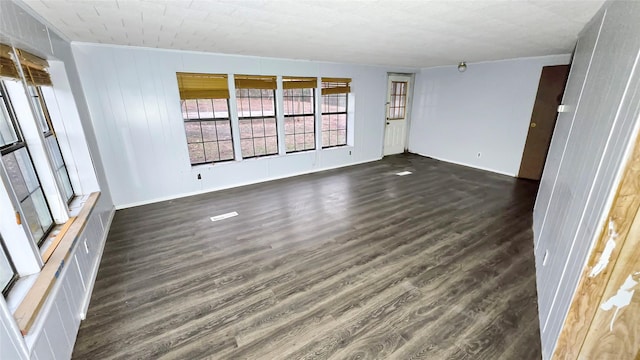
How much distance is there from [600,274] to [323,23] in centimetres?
270

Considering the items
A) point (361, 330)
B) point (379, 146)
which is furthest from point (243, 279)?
point (379, 146)

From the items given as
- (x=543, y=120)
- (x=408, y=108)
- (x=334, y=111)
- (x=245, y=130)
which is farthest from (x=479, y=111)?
(x=245, y=130)

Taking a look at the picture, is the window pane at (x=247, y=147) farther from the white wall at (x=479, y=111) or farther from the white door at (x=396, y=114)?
the white wall at (x=479, y=111)

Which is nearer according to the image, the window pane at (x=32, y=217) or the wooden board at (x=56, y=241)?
the wooden board at (x=56, y=241)

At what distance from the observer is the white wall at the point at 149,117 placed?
364 centimetres

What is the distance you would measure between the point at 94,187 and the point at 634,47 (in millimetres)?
4790

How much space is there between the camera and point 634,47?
129 centimetres

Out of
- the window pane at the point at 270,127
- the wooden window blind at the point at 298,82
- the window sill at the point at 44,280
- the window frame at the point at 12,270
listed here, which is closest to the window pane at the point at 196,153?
→ the window pane at the point at 270,127

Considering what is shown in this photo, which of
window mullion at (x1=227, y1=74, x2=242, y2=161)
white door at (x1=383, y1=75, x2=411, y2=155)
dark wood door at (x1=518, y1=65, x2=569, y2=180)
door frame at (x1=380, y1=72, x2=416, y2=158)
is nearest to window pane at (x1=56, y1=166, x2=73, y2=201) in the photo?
window mullion at (x1=227, y1=74, x2=242, y2=161)

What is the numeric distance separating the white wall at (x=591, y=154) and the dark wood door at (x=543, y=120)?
2.88 metres

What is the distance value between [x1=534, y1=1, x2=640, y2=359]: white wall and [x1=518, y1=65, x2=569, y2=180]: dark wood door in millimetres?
2883

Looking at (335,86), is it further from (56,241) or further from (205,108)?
(56,241)

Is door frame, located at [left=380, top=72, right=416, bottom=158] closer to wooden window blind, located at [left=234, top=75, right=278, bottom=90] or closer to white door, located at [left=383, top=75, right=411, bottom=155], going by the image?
white door, located at [left=383, top=75, right=411, bottom=155]

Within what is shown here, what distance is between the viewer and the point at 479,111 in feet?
19.1
